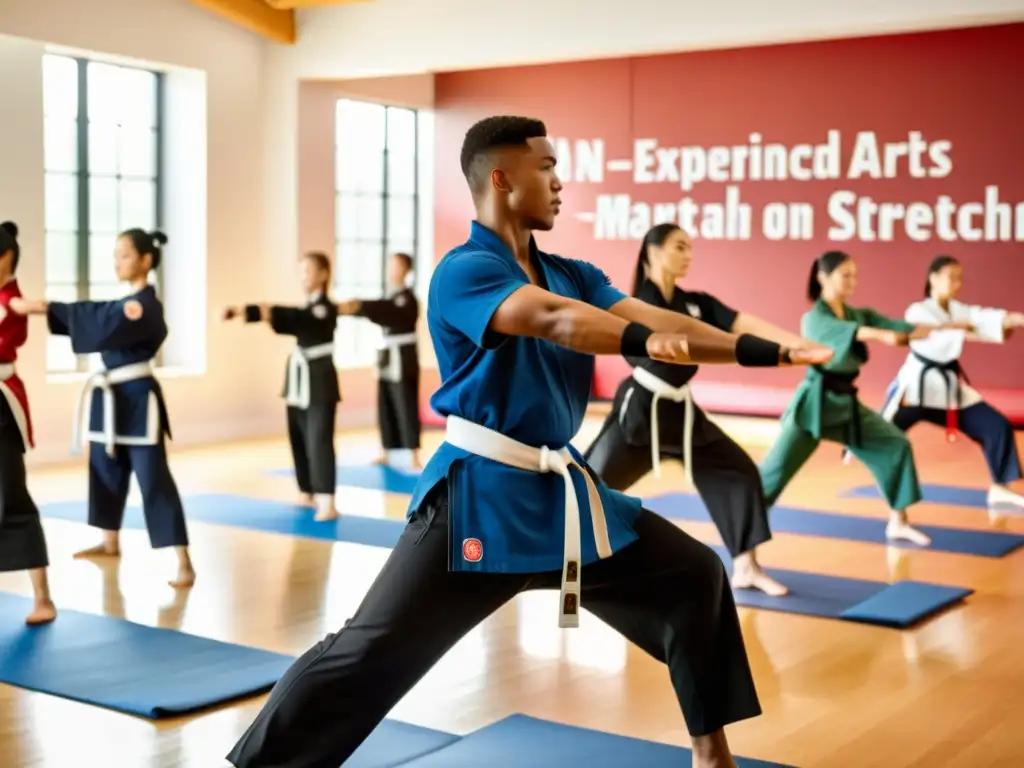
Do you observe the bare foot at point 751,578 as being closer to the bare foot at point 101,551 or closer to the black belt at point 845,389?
the black belt at point 845,389

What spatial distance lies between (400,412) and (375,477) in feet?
1.75

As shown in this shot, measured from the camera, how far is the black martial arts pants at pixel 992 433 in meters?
5.57

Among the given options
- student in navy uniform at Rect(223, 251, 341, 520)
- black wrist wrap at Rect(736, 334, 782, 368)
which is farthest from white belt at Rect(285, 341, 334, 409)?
black wrist wrap at Rect(736, 334, 782, 368)

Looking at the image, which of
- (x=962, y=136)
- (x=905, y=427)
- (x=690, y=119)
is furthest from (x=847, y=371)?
(x=690, y=119)

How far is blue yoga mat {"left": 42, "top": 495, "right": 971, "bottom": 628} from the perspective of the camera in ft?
13.2

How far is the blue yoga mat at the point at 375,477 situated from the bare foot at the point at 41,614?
8.55 feet

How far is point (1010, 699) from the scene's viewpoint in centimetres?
318

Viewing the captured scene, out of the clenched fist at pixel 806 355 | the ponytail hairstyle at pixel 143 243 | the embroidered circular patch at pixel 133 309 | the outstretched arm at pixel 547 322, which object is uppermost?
the ponytail hairstyle at pixel 143 243

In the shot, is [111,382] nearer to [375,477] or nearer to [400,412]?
[375,477]

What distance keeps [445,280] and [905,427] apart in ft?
13.5

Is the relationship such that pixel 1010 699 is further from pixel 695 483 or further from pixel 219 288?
pixel 219 288

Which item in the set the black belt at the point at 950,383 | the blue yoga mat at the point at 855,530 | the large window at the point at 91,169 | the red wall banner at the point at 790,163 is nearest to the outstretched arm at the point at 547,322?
the blue yoga mat at the point at 855,530

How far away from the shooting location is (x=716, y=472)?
4.04 meters

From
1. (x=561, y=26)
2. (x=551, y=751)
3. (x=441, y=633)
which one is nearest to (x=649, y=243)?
(x=551, y=751)
